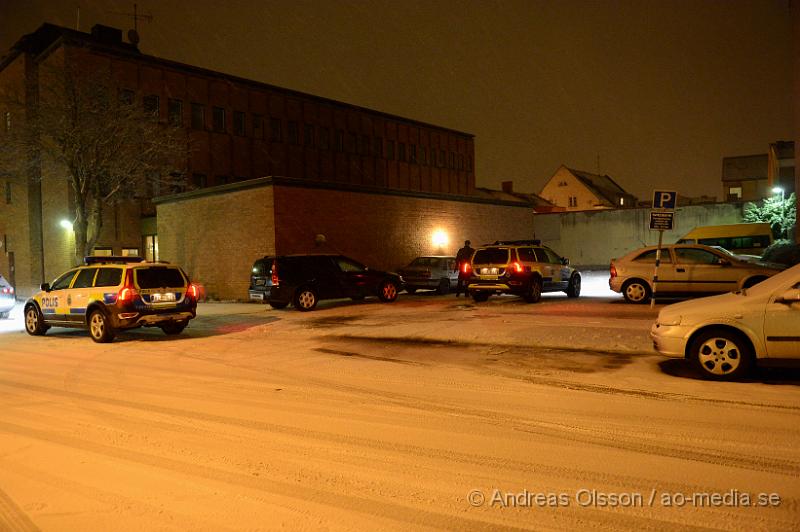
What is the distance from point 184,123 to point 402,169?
18951 mm

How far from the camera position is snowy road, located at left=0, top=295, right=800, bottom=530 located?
4023mm

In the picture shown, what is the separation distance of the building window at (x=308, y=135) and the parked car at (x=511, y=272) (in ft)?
81.4

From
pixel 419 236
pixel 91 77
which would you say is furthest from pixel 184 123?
pixel 419 236

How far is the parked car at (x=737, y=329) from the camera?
23.7 ft

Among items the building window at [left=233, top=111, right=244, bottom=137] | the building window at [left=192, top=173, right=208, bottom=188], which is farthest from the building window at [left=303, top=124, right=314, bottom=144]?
the building window at [left=192, top=173, right=208, bottom=188]

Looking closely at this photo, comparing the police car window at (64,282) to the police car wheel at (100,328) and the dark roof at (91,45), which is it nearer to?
the police car wheel at (100,328)

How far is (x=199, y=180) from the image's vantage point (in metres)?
34.3

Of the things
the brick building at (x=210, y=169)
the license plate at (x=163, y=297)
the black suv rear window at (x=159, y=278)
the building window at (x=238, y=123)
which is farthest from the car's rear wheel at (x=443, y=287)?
the building window at (x=238, y=123)

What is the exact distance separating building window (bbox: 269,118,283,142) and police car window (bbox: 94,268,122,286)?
26382mm

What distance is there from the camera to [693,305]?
8008 millimetres

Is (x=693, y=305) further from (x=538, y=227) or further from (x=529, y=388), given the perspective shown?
(x=538, y=227)

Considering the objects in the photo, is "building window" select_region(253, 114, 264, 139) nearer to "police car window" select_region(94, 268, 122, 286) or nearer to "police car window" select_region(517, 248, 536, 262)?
"police car window" select_region(517, 248, 536, 262)

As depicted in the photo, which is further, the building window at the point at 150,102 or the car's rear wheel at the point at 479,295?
the building window at the point at 150,102

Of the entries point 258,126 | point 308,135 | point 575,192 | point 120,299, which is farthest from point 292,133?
point 575,192
